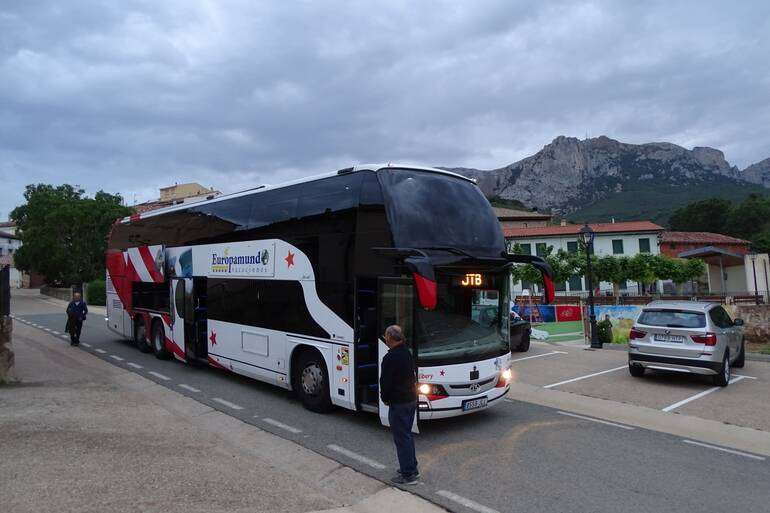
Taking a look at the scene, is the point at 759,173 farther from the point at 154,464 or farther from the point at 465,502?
the point at 154,464

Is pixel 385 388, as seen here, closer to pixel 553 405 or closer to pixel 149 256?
pixel 553 405

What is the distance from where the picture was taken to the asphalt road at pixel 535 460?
206 inches

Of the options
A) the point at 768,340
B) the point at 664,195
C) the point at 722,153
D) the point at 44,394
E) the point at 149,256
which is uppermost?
the point at 722,153

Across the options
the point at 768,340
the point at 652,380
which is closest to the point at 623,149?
the point at 768,340

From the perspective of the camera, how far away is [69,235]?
4631cm

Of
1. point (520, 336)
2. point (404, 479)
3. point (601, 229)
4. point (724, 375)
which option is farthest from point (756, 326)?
point (601, 229)

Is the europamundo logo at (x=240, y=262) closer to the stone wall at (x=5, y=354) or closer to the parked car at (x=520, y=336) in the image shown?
the stone wall at (x=5, y=354)

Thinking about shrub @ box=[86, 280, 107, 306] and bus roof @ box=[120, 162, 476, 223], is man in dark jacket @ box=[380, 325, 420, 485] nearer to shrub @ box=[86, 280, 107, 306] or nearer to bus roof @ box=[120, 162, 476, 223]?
bus roof @ box=[120, 162, 476, 223]

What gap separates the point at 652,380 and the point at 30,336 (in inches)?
802

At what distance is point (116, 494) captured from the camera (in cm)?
492

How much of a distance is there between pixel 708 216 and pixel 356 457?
9315 centimetres

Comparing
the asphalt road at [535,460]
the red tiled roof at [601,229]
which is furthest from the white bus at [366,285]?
the red tiled roof at [601,229]

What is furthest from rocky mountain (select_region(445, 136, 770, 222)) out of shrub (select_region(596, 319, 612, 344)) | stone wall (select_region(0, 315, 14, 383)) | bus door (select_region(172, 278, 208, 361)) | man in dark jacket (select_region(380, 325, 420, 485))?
man in dark jacket (select_region(380, 325, 420, 485))

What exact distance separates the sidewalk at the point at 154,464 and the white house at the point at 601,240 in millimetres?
50087
